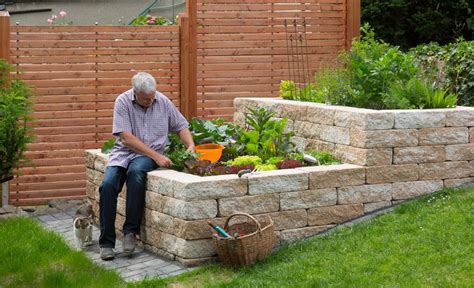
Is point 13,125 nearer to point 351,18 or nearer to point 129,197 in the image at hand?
point 129,197

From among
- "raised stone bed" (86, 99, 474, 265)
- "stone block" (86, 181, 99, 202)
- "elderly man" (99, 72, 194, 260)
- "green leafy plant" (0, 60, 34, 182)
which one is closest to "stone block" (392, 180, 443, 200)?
"raised stone bed" (86, 99, 474, 265)

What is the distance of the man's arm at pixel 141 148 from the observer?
25.9ft

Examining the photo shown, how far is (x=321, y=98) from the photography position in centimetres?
960

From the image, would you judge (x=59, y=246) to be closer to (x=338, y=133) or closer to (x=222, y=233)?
(x=222, y=233)

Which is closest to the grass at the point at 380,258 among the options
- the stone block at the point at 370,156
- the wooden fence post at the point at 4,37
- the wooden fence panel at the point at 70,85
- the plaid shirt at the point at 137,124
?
the stone block at the point at 370,156

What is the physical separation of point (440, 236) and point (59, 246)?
10.3 ft

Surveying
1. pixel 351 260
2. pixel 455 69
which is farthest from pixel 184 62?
pixel 351 260

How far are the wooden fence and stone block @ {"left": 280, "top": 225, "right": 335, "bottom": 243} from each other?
10.1 feet

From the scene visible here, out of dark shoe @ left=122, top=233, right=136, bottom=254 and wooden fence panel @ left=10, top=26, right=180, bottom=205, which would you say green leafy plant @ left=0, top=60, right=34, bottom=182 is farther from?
dark shoe @ left=122, top=233, right=136, bottom=254

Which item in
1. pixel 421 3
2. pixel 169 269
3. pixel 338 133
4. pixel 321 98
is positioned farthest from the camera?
pixel 421 3

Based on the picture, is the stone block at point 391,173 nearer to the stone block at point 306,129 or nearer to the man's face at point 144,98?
the stone block at point 306,129

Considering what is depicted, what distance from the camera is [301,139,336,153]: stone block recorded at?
8.67 meters

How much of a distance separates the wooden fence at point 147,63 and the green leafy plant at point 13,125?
19.5 inches

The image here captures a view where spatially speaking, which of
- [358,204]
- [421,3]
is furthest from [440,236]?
[421,3]
